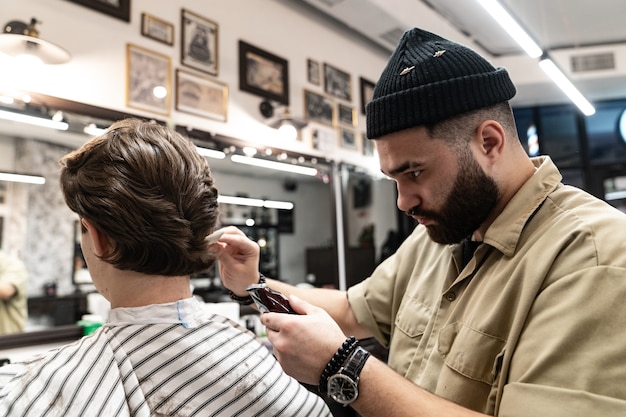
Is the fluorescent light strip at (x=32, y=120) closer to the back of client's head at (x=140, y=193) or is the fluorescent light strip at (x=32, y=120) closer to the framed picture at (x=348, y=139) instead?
the back of client's head at (x=140, y=193)

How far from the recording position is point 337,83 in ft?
13.0

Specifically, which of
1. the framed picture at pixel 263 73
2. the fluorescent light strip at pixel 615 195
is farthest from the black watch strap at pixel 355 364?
the fluorescent light strip at pixel 615 195

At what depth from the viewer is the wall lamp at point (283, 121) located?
3.20m

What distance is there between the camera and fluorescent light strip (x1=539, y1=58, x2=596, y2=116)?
3.63m

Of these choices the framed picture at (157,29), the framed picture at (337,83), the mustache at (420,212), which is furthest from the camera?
the framed picture at (337,83)

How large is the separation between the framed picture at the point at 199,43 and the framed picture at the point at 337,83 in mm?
1114

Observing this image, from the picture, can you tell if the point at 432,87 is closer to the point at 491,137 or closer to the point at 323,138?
the point at 491,137

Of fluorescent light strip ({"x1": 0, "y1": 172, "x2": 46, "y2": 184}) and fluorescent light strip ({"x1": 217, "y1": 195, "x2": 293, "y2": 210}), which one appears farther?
fluorescent light strip ({"x1": 217, "y1": 195, "x2": 293, "y2": 210})

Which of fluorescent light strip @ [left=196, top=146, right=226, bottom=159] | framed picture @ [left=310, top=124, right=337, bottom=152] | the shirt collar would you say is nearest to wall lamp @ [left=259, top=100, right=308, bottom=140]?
framed picture @ [left=310, top=124, right=337, bottom=152]

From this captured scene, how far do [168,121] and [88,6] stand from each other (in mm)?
682

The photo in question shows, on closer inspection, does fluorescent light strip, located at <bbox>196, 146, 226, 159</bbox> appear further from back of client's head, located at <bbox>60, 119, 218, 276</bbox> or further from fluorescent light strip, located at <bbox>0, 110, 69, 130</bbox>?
back of client's head, located at <bbox>60, 119, 218, 276</bbox>

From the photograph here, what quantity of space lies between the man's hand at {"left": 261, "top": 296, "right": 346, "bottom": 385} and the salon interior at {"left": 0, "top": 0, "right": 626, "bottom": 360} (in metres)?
1.43

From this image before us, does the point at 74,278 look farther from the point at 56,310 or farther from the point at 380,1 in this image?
the point at 380,1

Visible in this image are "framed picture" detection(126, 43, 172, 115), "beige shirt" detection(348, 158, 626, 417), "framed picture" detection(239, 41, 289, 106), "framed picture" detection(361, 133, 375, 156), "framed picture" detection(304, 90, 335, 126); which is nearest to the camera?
"beige shirt" detection(348, 158, 626, 417)
